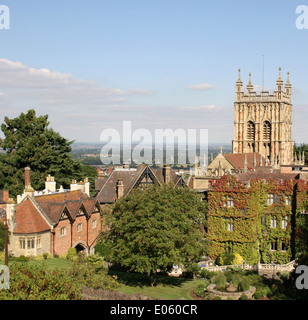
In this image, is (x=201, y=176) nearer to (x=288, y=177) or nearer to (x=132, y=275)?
(x=288, y=177)

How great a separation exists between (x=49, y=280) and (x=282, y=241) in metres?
28.9

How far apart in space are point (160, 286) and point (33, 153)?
1424 inches

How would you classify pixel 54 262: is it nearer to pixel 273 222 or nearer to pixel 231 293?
pixel 231 293

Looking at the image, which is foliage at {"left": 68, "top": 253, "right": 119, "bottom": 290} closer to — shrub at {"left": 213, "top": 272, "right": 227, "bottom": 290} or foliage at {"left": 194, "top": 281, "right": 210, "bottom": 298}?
foliage at {"left": 194, "top": 281, "right": 210, "bottom": 298}

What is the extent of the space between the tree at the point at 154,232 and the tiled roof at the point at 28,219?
7.62m

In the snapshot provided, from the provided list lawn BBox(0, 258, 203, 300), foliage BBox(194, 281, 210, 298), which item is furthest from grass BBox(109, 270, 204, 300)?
foliage BBox(194, 281, 210, 298)

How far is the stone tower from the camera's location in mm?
105312

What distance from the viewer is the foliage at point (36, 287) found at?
2455 cm

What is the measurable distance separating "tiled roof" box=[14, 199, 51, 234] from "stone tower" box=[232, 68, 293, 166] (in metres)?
69.2

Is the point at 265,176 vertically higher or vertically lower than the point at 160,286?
higher

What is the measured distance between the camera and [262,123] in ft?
349

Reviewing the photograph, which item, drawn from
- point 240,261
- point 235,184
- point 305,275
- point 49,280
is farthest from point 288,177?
point 49,280

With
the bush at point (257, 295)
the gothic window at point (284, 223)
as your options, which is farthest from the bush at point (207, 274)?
the gothic window at point (284, 223)

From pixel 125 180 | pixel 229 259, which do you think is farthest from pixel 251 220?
pixel 125 180
